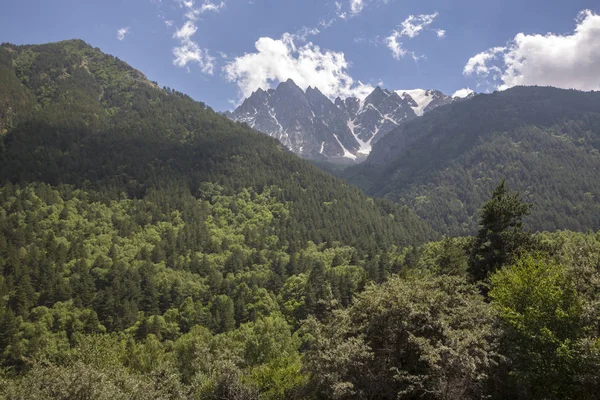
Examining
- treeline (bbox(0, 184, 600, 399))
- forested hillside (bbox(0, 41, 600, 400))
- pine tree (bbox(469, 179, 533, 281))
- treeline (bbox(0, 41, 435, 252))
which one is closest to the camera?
treeline (bbox(0, 184, 600, 399))

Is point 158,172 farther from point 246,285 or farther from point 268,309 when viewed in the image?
point 268,309

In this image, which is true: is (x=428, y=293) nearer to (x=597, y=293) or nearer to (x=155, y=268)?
(x=597, y=293)

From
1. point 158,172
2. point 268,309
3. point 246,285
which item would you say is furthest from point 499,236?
point 158,172

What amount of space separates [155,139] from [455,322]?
651 feet

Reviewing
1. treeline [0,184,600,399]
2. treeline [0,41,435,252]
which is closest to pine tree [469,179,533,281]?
treeline [0,184,600,399]

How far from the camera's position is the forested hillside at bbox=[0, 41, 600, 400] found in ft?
73.6

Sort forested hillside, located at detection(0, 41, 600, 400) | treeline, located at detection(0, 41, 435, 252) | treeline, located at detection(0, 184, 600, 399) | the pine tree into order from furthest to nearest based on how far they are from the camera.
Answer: treeline, located at detection(0, 41, 435, 252)
the pine tree
forested hillside, located at detection(0, 41, 600, 400)
treeline, located at detection(0, 184, 600, 399)

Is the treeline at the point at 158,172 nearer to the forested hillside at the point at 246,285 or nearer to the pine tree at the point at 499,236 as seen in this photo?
the forested hillside at the point at 246,285

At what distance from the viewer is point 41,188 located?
5221 inches

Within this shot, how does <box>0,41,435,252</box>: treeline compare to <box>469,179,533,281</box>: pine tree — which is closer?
<box>469,179,533,281</box>: pine tree

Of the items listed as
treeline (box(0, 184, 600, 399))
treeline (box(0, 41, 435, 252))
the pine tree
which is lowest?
treeline (box(0, 184, 600, 399))

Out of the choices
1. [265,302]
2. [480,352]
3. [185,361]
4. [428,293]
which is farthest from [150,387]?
[265,302]

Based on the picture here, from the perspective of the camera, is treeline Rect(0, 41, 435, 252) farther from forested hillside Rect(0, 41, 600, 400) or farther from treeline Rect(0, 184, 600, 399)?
treeline Rect(0, 184, 600, 399)

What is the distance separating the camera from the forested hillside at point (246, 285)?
73.6 feet
